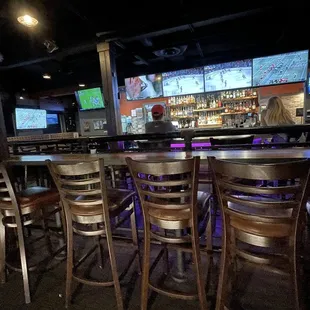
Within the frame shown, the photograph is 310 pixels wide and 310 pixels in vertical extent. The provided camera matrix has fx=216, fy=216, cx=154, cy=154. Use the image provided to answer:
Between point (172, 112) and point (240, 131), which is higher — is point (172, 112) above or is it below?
above

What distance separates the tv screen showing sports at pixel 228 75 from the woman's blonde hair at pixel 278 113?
207cm

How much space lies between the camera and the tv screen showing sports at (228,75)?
16.5 feet

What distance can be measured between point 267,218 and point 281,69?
476 cm

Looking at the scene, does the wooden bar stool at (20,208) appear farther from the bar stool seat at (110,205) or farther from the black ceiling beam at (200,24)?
the black ceiling beam at (200,24)

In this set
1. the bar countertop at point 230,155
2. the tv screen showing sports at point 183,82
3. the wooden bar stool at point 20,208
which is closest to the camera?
the bar countertop at point 230,155

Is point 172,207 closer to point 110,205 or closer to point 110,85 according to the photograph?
point 110,205

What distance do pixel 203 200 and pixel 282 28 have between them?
4.48 metres

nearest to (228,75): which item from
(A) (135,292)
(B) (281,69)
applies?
(B) (281,69)

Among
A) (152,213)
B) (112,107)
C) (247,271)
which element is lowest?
(247,271)

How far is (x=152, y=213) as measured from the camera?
1410mm

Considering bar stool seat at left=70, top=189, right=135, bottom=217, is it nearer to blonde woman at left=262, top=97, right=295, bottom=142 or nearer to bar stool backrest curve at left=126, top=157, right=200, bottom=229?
bar stool backrest curve at left=126, top=157, right=200, bottom=229

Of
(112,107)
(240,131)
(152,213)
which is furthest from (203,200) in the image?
(112,107)

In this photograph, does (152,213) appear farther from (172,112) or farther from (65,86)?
(65,86)

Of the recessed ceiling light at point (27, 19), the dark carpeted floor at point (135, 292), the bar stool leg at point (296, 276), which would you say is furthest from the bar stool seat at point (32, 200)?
the recessed ceiling light at point (27, 19)
